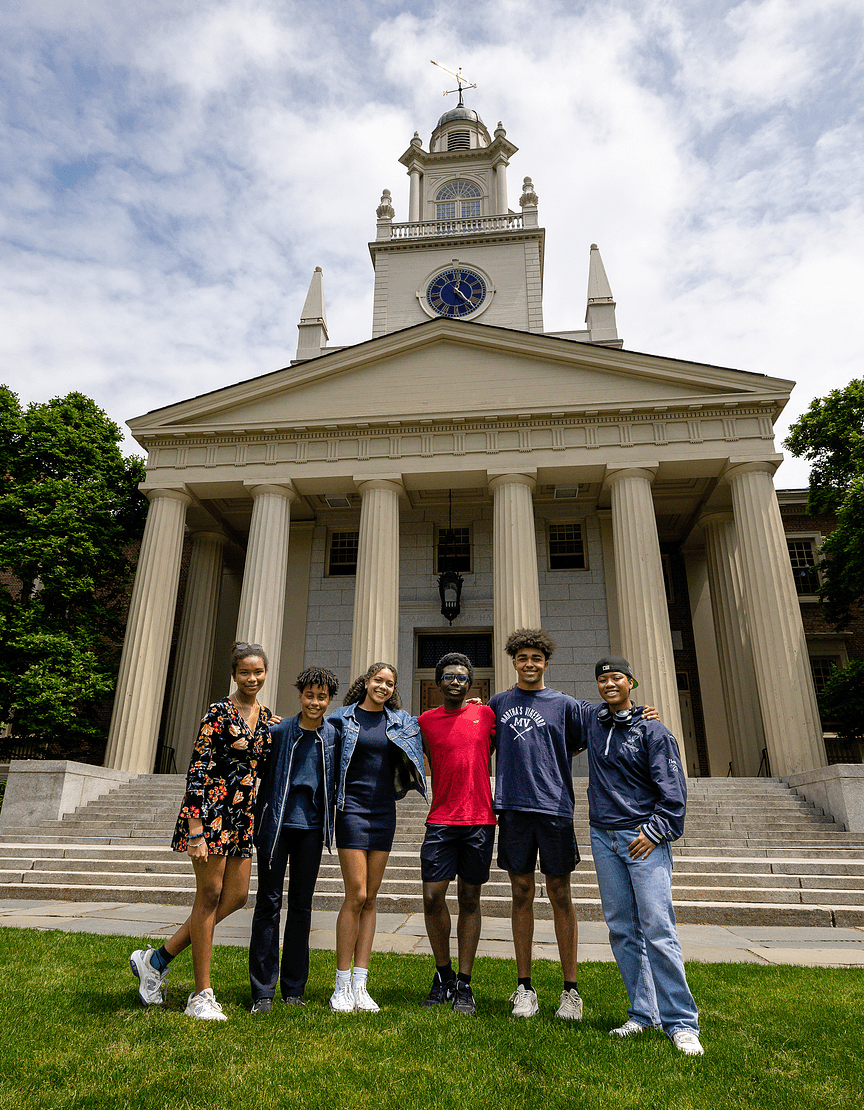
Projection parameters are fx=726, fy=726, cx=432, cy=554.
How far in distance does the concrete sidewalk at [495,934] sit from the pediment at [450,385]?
13.1 metres

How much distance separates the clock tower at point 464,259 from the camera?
92.0ft

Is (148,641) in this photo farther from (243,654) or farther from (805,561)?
(805,561)

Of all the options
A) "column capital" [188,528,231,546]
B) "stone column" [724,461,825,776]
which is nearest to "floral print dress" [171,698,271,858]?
"stone column" [724,461,825,776]

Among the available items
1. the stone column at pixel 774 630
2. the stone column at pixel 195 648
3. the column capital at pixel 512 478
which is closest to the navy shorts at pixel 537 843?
the stone column at pixel 774 630

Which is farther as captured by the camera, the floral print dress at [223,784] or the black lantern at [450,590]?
the black lantern at [450,590]

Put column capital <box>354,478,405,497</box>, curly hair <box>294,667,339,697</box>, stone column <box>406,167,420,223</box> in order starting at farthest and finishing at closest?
stone column <box>406,167,420,223</box> < column capital <box>354,478,405,497</box> < curly hair <box>294,667,339,697</box>

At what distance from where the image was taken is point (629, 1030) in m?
4.00

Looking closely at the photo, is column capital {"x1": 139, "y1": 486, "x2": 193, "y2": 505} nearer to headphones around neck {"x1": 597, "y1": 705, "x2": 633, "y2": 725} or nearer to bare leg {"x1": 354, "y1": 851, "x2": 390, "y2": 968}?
bare leg {"x1": 354, "y1": 851, "x2": 390, "y2": 968}

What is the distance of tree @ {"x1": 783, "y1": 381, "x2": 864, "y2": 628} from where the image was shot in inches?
753

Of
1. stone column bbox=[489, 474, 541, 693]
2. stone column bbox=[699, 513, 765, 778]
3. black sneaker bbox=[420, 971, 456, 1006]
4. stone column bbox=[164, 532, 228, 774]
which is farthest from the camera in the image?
stone column bbox=[164, 532, 228, 774]

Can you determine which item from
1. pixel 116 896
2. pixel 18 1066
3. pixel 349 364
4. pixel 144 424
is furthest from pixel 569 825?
pixel 144 424

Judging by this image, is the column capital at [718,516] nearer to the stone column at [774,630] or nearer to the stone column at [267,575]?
the stone column at [774,630]

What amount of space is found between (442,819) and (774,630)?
45.1ft

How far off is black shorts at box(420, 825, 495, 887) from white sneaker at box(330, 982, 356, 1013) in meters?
0.79
